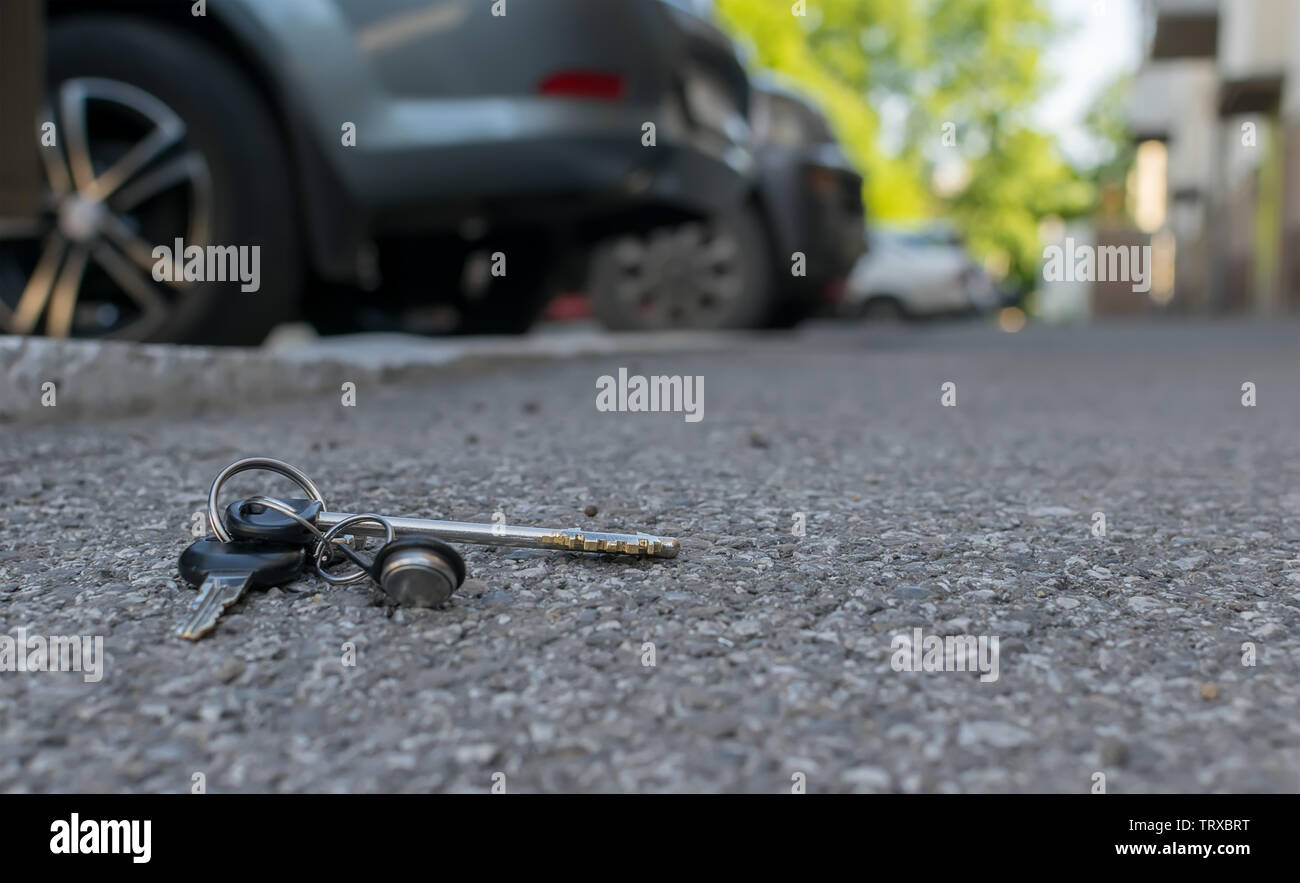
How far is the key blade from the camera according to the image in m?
1.43

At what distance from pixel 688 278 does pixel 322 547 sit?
17.0 feet

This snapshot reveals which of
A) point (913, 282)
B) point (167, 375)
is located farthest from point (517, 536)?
point (913, 282)

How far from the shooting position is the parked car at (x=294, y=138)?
3342mm

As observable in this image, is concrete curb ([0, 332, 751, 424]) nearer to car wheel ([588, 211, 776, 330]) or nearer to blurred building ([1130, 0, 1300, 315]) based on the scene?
car wheel ([588, 211, 776, 330])

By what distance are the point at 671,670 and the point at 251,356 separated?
2256 millimetres

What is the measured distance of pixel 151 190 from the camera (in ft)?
11.0

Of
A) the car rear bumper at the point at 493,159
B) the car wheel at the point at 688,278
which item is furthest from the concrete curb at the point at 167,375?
the car wheel at the point at 688,278

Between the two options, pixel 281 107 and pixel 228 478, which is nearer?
pixel 228 478

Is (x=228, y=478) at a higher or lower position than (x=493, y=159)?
lower

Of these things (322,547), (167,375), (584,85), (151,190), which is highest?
(584,85)

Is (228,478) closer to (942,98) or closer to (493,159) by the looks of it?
(493,159)

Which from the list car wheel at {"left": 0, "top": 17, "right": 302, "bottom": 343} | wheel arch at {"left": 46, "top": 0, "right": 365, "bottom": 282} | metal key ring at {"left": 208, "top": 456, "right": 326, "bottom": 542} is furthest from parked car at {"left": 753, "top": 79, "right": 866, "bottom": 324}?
metal key ring at {"left": 208, "top": 456, "right": 326, "bottom": 542}

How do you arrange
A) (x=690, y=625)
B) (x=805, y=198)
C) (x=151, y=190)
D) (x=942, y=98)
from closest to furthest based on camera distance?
(x=690, y=625), (x=151, y=190), (x=805, y=198), (x=942, y=98)
